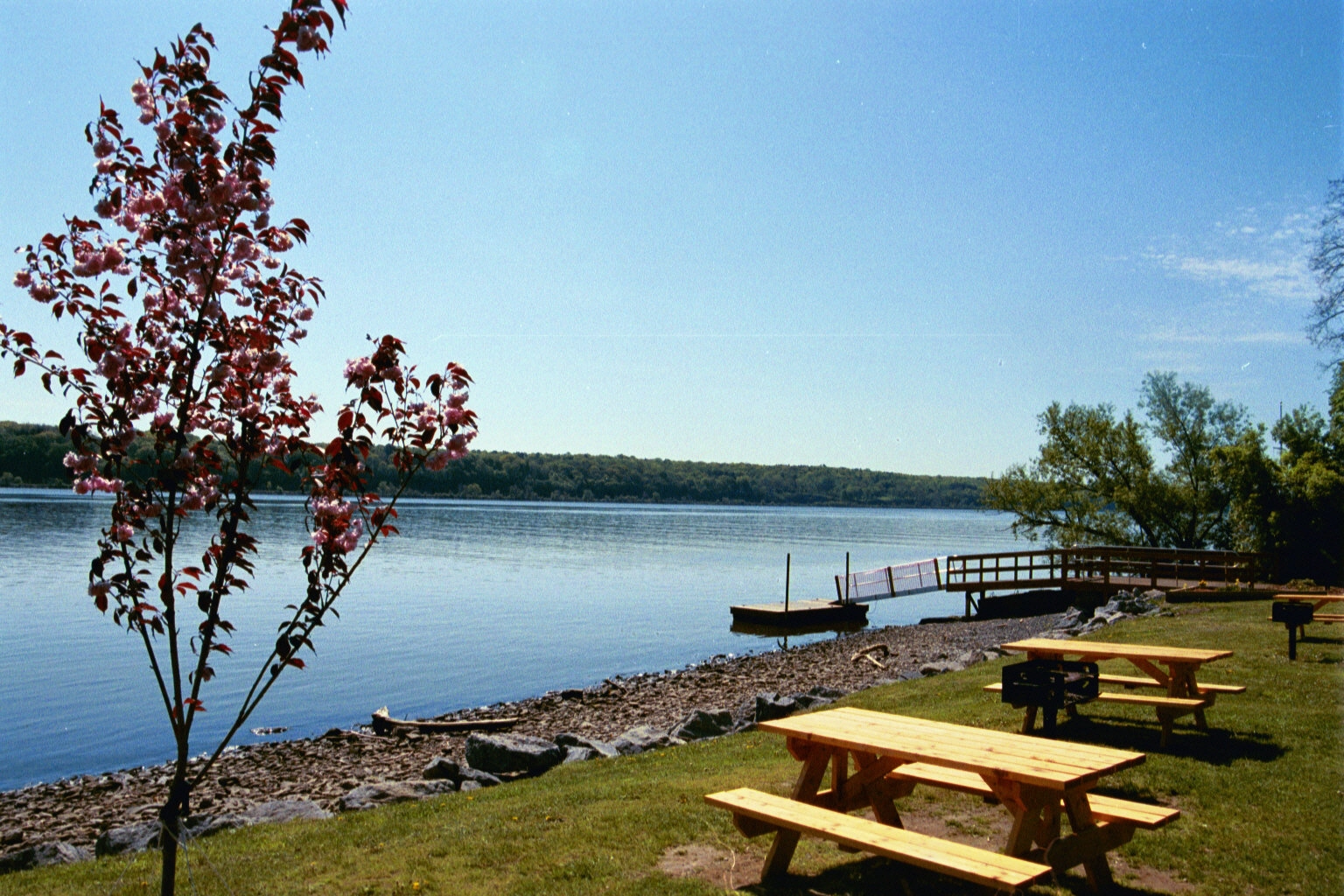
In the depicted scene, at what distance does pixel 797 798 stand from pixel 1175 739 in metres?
4.67

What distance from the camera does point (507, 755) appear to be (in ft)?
33.0

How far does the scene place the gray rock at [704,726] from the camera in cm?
1175

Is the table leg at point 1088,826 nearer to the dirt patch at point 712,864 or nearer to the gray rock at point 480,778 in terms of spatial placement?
the dirt patch at point 712,864

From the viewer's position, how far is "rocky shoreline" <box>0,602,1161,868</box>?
34.5 ft

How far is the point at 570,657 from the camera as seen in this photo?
26.4 metres

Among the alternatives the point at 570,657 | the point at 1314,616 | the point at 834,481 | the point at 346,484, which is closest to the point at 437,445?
the point at 346,484

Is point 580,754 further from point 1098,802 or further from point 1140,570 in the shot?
point 1140,570

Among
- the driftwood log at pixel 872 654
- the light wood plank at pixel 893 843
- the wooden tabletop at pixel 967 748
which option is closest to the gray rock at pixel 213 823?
the light wood plank at pixel 893 843

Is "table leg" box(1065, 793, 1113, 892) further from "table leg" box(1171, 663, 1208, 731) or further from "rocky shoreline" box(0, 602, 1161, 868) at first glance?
"rocky shoreline" box(0, 602, 1161, 868)

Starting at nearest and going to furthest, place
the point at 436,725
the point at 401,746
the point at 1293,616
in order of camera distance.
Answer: the point at 1293,616, the point at 401,746, the point at 436,725

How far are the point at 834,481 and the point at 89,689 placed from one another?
16927cm

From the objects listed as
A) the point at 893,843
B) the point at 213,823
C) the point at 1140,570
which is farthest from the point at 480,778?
the point at 1140,570

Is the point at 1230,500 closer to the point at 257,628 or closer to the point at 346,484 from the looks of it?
the point at 257,628

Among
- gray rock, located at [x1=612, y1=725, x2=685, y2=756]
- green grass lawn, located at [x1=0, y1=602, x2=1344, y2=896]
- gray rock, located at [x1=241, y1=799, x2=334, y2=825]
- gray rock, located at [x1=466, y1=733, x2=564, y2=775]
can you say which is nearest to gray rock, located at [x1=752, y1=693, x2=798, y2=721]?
gray rock, located at [x1=612, y1=725, x2=685, y2=756]
